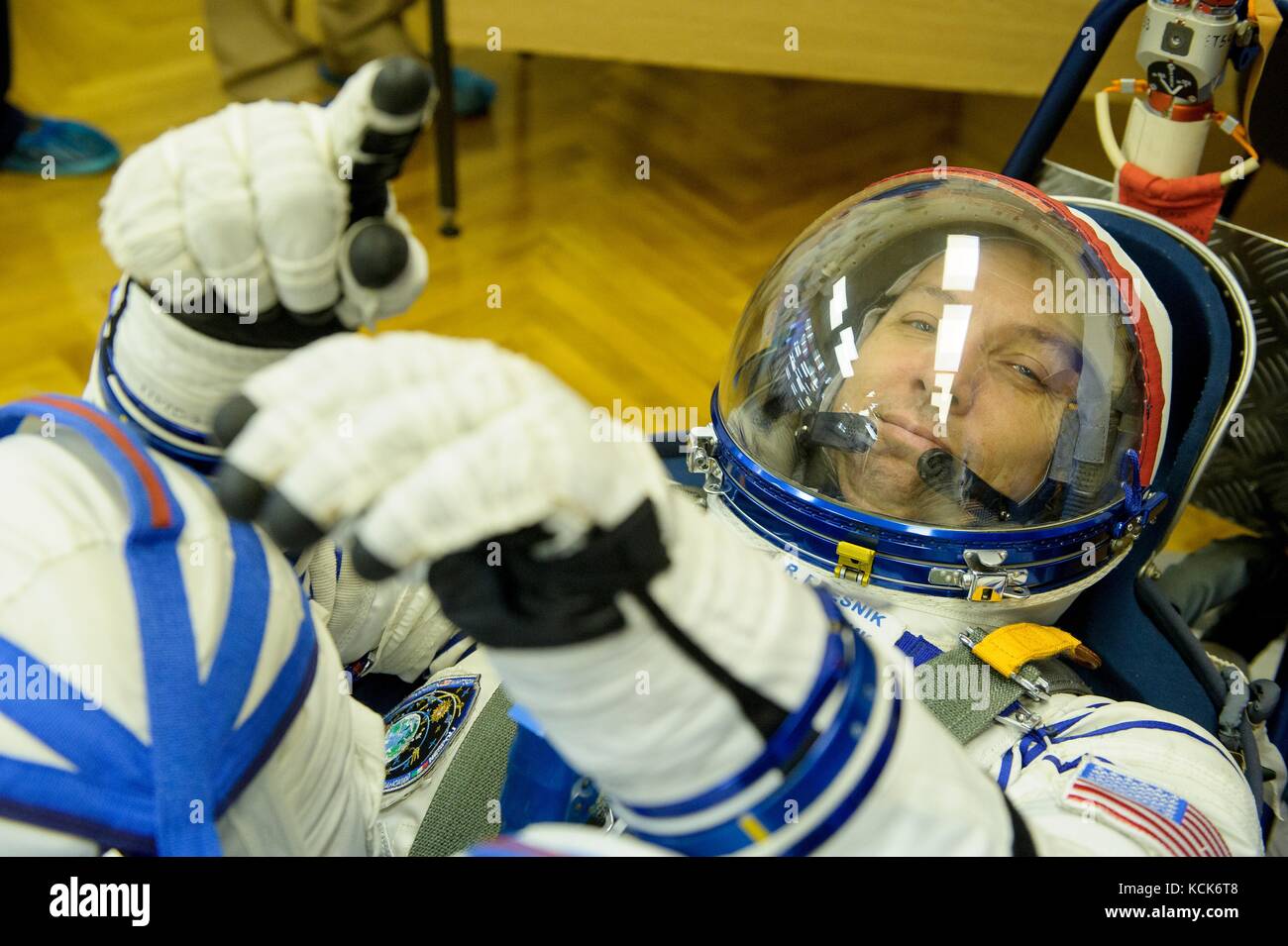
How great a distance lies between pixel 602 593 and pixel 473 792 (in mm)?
491

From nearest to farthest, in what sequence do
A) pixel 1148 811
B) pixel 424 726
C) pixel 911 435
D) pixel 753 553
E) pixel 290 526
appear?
pixel 290 526
pixel 753 553
pixel 1148 811
pixel 424 726
pixel 911 435

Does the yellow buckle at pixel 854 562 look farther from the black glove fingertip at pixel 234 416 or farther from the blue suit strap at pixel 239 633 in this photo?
the black glove fingertip at pixel 234 416

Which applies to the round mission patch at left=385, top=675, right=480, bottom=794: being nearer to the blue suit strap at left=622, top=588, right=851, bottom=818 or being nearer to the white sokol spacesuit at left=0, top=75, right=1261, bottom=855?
the white sokol spacesuit at left=0, top=75, right=1261, bottom=855

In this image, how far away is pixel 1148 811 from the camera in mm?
962

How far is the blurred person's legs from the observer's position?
2871 mm

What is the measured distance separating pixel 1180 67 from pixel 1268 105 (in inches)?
5.4

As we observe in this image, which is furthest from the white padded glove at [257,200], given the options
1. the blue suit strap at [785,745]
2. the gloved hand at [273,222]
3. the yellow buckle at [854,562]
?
the yellow buckle at [854,562]

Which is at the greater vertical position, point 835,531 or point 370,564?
point 370,564

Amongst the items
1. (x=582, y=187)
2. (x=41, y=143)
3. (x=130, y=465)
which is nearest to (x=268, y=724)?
(x=130, y=465)

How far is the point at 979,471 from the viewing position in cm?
124

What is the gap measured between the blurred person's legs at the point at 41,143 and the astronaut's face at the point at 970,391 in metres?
2.23

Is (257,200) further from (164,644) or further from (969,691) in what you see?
(969,691)

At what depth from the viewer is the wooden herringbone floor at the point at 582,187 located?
2490mm

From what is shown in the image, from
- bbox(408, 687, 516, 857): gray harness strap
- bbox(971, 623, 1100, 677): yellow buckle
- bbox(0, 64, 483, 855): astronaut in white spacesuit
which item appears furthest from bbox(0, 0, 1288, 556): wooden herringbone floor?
bbox(0, 64, 483, 855): astronaut in white spacesuit
